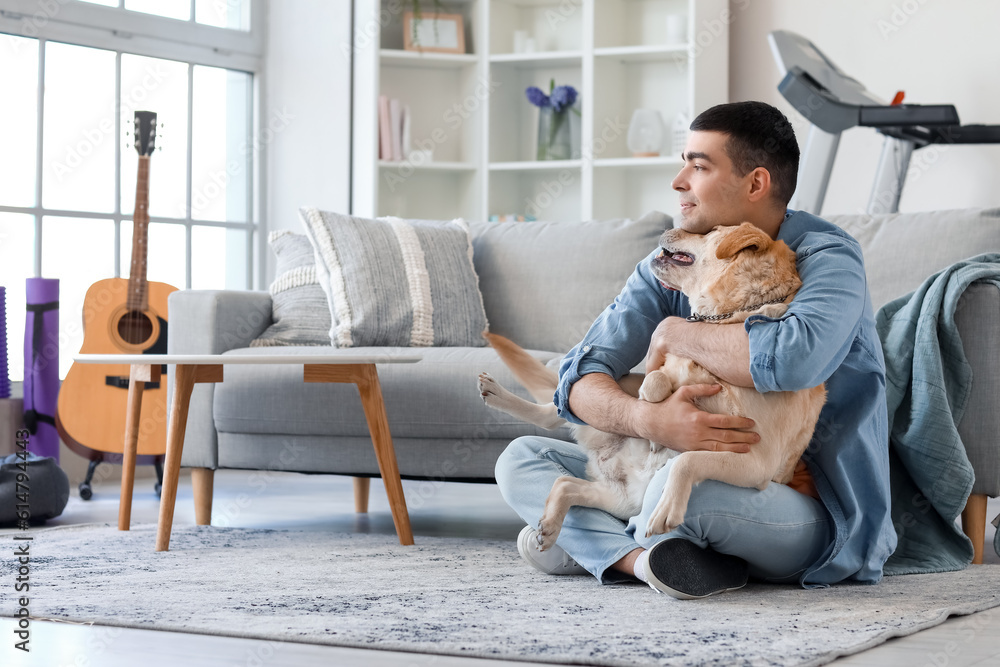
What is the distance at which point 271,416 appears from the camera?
105 inches

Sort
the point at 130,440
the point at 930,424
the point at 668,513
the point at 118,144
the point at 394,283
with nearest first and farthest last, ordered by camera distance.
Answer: the point at 668,513 < the point at 930,424 < the point at 130,440 < the point at 394,283 < the point at 118,144

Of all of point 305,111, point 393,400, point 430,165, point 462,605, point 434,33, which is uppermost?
point 434,33

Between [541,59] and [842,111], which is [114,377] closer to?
[541,59]

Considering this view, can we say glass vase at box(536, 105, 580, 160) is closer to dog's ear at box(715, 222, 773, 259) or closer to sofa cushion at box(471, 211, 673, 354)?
sofa cushion at box(471, 211, 673, 354)

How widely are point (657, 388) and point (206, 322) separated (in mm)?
1554

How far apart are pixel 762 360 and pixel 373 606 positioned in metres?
0.70

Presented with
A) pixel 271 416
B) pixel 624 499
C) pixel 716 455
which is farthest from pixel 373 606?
pixel 271 416

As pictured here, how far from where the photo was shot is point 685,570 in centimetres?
167

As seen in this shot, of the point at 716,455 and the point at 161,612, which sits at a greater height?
the point at 716,455

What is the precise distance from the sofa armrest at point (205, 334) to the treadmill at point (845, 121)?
2056mm

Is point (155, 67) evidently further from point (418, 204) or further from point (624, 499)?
point (624, 499)

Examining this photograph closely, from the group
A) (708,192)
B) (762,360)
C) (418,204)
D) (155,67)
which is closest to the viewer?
(762,360)

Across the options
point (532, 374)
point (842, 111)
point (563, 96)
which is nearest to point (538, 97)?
point (563, 96)

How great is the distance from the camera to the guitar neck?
11.8 ft
